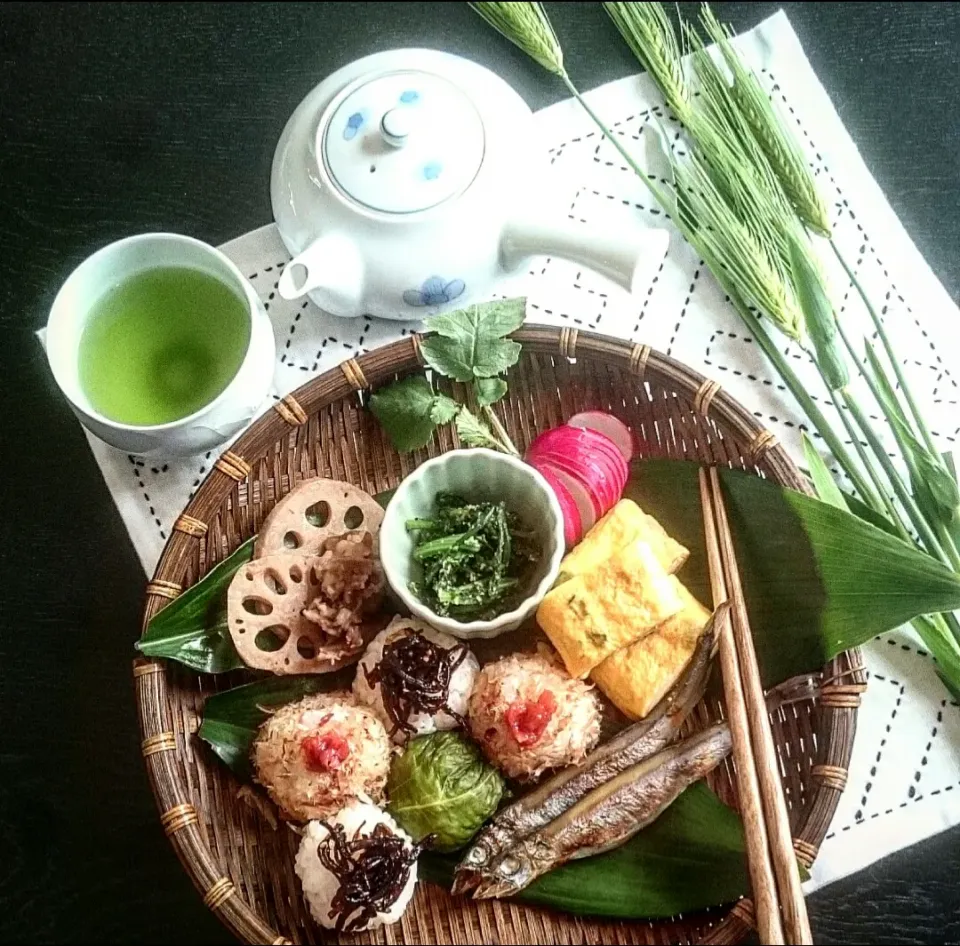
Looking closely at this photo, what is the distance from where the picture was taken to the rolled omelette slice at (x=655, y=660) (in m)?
1.17

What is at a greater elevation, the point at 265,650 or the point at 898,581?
the point at 265,650

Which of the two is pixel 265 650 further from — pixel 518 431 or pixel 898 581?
pixel 898 581

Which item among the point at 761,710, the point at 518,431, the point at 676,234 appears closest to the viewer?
the point at 761,710

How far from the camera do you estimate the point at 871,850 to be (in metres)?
1.28

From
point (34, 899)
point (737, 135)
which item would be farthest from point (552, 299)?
point (34, 899)

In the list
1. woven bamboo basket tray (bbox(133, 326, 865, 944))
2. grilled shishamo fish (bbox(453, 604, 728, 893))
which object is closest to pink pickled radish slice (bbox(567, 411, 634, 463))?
woven bamboo basket tray (bbox(133, 326, 865, 944))

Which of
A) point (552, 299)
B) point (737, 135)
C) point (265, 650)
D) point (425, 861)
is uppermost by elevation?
point (737, 135)

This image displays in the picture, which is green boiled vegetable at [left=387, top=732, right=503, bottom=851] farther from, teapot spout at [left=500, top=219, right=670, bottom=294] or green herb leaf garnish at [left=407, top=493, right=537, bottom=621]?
teapot spout at [left=500, top=219, right=670, bottom=294]

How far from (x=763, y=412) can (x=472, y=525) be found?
0.47 m

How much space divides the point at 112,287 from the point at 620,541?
72 cm

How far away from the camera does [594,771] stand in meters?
1.16

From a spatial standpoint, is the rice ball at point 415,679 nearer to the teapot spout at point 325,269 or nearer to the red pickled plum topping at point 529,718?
the red pickled plum topping at point 529,718

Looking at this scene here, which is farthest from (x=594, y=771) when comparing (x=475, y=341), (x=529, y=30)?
(x=529, y=30)

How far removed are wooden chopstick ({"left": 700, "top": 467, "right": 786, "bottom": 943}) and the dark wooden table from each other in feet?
1.03
